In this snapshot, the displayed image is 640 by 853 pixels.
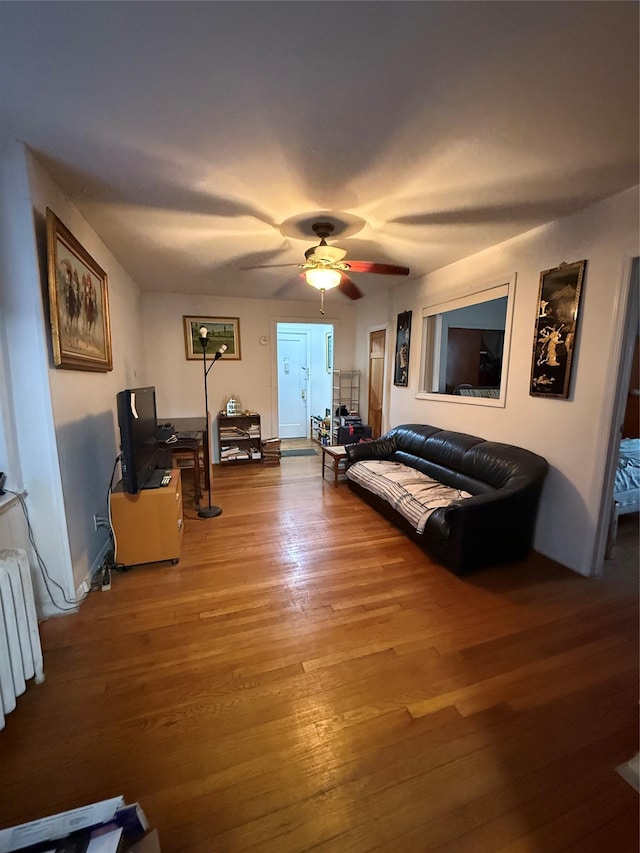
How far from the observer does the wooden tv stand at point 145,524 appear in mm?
2408

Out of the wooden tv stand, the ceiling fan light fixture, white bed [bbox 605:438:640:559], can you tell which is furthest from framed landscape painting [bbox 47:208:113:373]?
white bed [bbox 605:438:640:559]

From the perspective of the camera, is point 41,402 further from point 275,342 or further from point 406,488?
point 275,342

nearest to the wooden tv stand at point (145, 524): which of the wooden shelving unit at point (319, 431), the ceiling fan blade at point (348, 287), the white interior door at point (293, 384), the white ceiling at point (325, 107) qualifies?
the white ceiling at point (325, 107)

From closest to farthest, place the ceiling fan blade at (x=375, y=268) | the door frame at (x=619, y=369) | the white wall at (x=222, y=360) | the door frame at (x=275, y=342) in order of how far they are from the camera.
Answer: the door frame at (x=619, y=369), the ceiling fan blade at (x=375, y=268), the white wall at (x=222, y=360), the door frame at (x=275, y=342)

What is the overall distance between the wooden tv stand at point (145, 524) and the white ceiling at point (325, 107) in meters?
1.95

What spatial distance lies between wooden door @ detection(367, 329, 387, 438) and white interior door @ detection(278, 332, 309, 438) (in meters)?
1.91

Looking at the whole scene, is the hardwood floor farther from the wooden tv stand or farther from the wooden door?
the wooden door

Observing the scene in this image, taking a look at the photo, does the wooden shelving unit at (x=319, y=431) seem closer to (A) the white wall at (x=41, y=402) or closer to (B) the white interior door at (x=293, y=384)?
(B) the white interior door at (x=293, y=384)

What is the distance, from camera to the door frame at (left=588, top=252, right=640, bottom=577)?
215cm

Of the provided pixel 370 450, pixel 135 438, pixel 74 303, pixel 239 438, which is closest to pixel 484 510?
pixel 370 450

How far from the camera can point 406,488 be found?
123 inches

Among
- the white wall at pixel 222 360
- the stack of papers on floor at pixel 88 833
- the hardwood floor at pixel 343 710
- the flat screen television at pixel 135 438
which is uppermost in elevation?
the white wall at pixel 222 360

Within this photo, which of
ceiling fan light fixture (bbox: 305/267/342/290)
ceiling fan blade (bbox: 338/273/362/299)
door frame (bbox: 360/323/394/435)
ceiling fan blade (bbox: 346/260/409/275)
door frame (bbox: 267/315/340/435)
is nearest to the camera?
ceiling fan light fixture (bbox: 305/267/342/290)

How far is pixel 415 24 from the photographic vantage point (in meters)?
1.10
